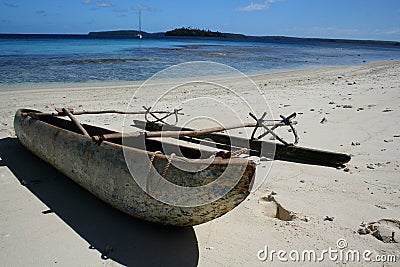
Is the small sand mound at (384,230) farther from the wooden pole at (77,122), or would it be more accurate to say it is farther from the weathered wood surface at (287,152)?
the wooden pole at (77,122)

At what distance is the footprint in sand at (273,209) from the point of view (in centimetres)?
330

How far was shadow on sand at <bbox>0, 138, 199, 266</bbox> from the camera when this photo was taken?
8.63ft

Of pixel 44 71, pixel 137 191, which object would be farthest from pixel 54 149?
pixel 44 71

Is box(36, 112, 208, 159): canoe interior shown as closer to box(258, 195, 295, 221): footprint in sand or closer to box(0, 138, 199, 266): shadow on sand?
box(0, 138, 199, 266): shadow on sand

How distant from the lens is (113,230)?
9.66 ft

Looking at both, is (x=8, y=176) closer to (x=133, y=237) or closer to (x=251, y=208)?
(x=133, y=237)

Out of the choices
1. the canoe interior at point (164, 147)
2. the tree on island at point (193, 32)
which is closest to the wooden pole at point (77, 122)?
the canoe interior at point (164, 147)

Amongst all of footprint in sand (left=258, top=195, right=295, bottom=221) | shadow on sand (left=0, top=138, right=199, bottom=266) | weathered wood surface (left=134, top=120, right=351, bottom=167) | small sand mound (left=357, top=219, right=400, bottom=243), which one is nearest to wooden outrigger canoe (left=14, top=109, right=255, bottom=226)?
shadow on sand (left=0, top=138, right=199, bottom=266)

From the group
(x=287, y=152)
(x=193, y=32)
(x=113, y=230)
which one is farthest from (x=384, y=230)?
(x=193, y=32)

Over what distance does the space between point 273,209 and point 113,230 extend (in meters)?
1.61

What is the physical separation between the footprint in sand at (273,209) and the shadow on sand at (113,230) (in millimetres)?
898

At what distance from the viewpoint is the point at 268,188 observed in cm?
386

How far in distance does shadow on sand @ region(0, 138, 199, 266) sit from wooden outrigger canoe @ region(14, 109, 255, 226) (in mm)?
174

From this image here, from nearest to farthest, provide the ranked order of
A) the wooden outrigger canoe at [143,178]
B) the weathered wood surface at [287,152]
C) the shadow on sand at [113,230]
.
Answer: the wooden outrigger canoe at [143,178] < the shadow on sand at [113,230] < the weathered wood surface at [287,152]
